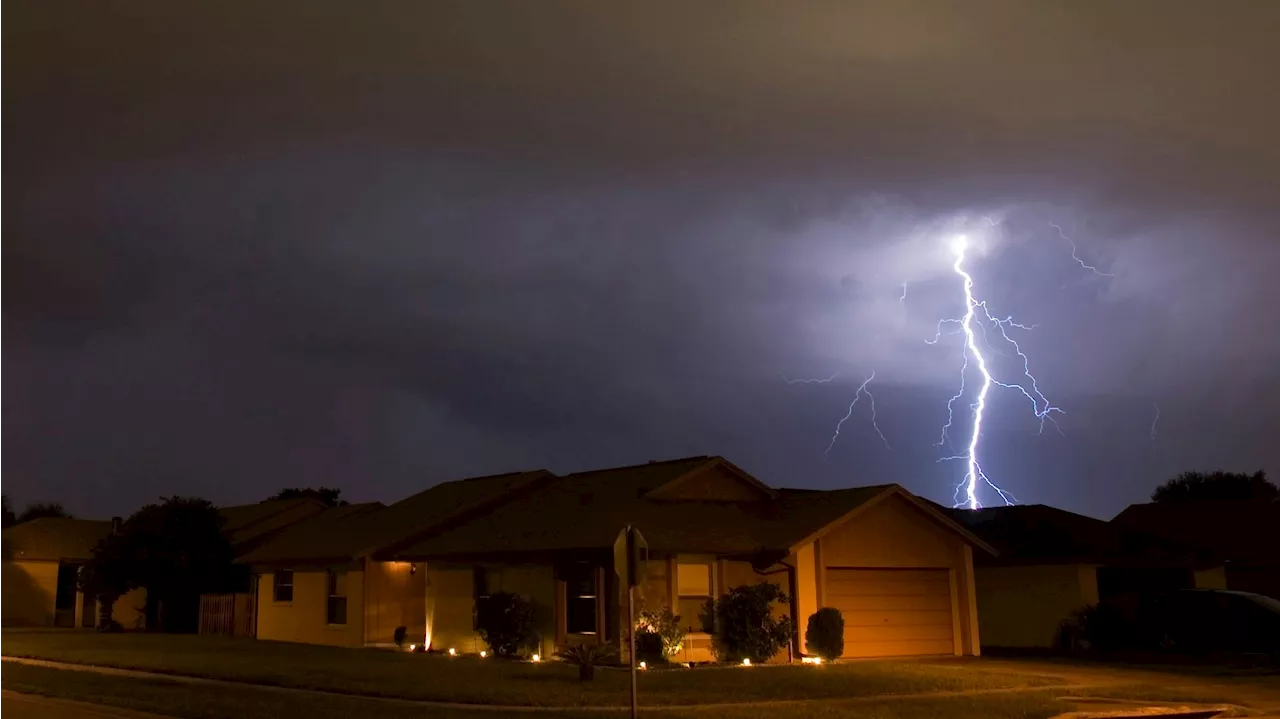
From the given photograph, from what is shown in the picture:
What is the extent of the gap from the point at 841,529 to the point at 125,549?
28095 millimetres

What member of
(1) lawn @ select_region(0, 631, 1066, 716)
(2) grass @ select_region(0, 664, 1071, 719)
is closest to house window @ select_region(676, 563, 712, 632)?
(1) lawn @ select_region(0, 631, 1066, 716)

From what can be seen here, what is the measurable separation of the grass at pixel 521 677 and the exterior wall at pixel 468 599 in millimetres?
1633

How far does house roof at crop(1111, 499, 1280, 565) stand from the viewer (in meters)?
41.4

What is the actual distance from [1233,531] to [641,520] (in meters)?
27.0

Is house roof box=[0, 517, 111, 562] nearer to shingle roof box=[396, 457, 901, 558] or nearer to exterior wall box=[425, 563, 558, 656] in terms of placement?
exterior wall box=[425, 563, 558, 656]

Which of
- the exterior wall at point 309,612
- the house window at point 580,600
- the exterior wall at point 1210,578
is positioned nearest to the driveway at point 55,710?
the house window at point 580,600

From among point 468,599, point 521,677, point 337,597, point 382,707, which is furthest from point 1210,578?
point 382,707

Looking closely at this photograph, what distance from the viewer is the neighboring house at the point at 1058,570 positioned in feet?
106

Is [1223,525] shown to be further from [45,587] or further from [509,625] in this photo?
[45,587]

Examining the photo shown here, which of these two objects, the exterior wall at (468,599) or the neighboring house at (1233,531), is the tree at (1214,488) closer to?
the neighboring house at (1233,531)

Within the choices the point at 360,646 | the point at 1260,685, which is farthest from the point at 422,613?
the point at 1260,685

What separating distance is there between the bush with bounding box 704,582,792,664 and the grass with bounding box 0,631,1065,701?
1705mm

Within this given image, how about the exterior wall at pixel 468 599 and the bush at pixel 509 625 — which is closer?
the bush at pixel 509 625

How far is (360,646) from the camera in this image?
33.5 meters
